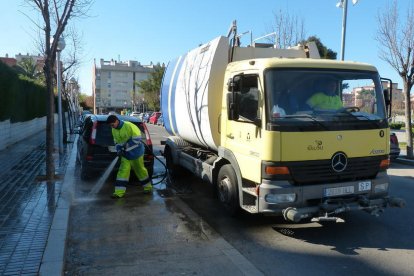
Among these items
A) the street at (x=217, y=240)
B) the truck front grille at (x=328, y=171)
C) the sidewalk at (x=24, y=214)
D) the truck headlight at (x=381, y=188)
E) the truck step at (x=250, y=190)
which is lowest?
the street at (x=217, y=240)

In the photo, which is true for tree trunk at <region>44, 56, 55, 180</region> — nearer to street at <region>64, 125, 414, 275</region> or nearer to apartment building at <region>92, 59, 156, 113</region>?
street at <region>64, 125, 414, 275</region>

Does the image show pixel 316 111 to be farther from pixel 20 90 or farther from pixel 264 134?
pixel 20 90

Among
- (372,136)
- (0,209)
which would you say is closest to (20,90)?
(0,209)

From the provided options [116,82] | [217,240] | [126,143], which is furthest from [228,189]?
[116,82]

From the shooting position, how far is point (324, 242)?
5930 millimetres

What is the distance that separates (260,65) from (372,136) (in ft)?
6.25

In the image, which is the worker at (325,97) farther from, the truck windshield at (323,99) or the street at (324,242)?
the street at (324,242)

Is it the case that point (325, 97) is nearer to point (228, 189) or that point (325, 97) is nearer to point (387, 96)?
point (387, 96)

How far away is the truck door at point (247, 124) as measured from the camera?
6059 mm

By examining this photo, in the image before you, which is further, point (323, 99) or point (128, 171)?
point (128, 171)

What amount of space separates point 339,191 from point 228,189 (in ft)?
5.73

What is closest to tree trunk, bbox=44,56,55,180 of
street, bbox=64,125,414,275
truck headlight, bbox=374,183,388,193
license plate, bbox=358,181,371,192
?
street, bbox=64,125,414,275

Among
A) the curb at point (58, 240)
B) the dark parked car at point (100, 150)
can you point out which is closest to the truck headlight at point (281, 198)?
the curb at point (58, 240)

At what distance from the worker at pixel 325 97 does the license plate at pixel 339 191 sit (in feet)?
3.73
